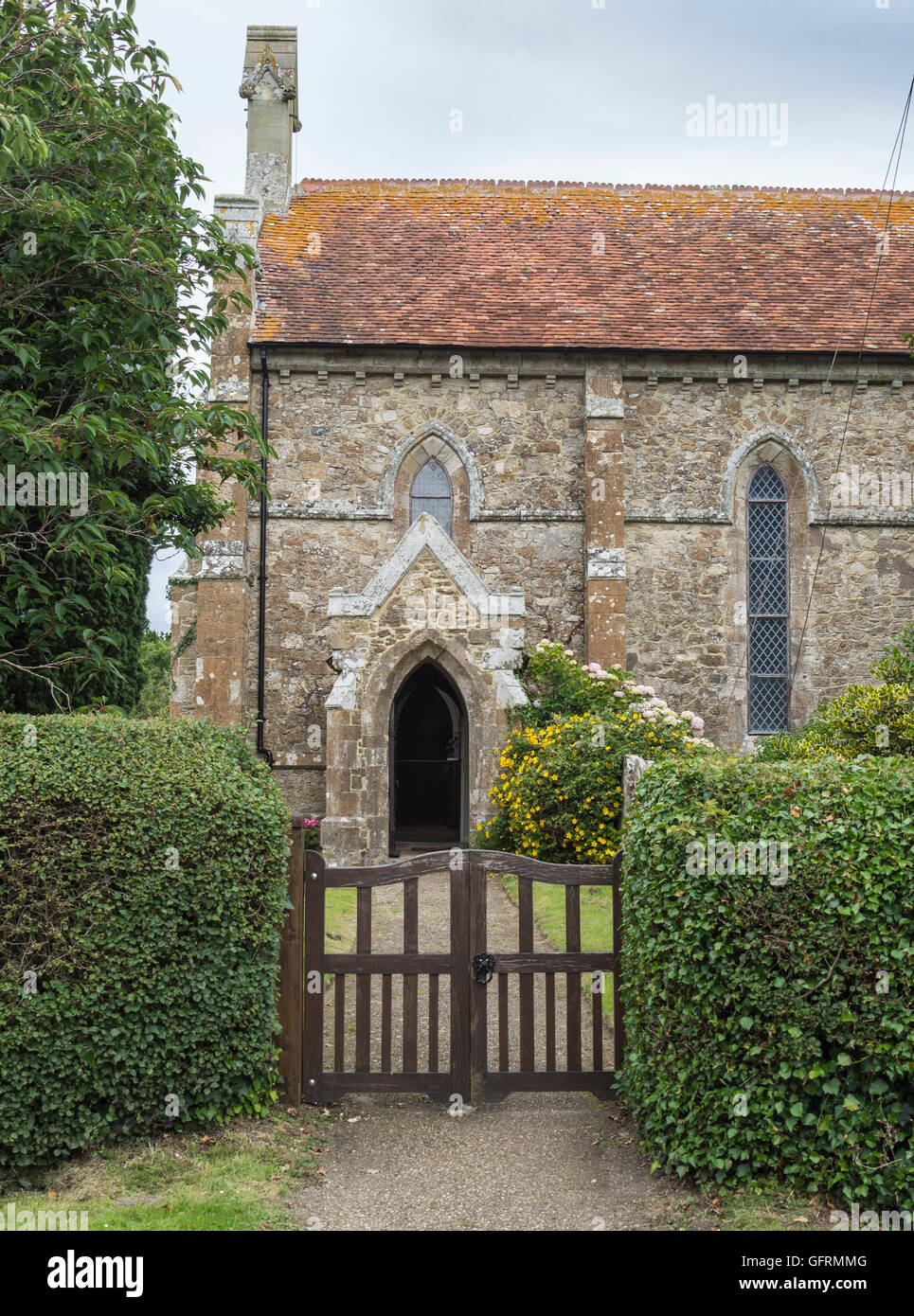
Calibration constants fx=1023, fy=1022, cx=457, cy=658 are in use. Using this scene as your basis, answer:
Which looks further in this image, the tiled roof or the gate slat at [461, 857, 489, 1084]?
the tiled roof

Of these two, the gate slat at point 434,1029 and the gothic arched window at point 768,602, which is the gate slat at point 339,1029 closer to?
the gate slat at point 434,1029

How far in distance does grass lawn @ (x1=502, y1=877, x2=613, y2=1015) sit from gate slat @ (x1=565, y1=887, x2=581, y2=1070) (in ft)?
3.39

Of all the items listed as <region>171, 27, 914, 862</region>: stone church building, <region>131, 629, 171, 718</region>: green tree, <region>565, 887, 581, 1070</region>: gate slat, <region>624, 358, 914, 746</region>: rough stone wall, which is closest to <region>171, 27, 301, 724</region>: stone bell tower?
<region>171, 27, 914, 862</region>: stone church building

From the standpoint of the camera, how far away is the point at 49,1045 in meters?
5.10

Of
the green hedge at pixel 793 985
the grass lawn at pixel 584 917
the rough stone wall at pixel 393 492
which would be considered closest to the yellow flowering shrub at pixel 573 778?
the grass lawn at pixel 584 917

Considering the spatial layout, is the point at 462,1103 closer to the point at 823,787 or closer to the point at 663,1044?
the point at 663,1044

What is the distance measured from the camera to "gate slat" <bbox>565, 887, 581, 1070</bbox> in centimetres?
617

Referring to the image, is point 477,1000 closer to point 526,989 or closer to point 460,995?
point 460,995

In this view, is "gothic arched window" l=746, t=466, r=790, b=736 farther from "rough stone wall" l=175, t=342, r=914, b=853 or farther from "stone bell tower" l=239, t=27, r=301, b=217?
"stone bell tower" l=239, t=27, r=301, b=217

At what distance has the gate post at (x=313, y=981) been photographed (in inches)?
241

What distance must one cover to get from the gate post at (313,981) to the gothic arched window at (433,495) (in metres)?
11.5

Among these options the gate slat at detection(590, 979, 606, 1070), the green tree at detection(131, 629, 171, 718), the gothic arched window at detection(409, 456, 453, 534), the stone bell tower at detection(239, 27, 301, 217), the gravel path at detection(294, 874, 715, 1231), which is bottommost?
A: the gravel path at detection(294, 874, 715, 1231)

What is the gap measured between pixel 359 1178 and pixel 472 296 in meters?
15.5

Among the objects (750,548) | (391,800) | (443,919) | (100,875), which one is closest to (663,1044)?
(100,875)
